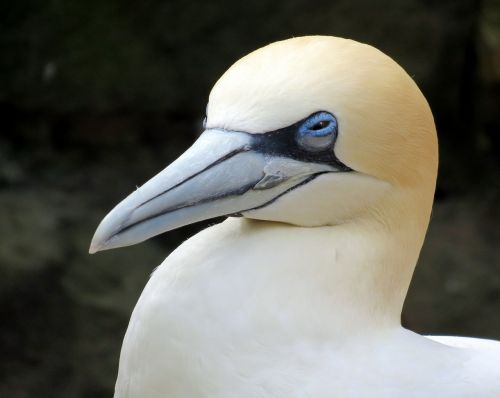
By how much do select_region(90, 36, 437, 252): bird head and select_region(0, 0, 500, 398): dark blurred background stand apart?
346 cm

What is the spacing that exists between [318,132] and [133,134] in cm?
453

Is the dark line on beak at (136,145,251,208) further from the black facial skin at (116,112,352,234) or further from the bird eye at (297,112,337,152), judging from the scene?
the bird eye at (297,112,337,152)

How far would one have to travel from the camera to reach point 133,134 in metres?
6.70

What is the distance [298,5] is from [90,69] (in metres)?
1.32

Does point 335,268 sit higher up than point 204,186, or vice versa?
point 204,186

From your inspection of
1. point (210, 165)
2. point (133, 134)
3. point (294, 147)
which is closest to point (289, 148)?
point (294, 147)

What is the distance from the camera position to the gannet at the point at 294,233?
7.46ft

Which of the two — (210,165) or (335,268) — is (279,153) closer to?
(210,165)

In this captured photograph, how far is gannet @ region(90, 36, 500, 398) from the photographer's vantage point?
2.27m

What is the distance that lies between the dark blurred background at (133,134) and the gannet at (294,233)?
3386 millimetres

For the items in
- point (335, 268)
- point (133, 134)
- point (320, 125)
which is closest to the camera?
point (320, 125)

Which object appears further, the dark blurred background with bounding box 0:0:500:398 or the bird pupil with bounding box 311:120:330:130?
the dark blurred background with bounding box 0:0:500:398

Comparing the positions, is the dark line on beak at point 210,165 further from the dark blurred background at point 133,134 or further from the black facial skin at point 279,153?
the dark blurred background at point 133,134

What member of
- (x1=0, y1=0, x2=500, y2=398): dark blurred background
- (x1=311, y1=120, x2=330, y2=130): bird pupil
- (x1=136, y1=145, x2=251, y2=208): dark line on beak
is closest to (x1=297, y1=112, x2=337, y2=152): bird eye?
(x1=311, y1=120, x2=330, y2=130): bird pupil
